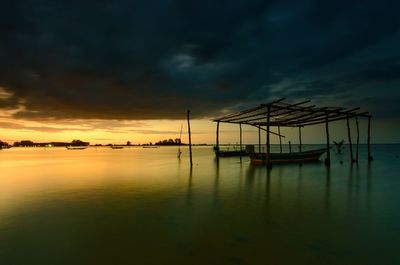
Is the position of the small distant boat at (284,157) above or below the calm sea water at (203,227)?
above

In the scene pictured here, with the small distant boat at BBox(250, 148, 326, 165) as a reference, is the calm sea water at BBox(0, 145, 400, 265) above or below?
below

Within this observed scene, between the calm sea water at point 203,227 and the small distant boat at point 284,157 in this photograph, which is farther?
the small distant boat at point 284,157

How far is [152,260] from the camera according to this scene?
5250mm

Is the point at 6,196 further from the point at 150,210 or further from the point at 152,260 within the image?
the point at 152,260

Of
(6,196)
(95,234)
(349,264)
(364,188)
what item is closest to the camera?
(349,264)

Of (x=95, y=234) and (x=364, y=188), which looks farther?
(x=364, y=188)

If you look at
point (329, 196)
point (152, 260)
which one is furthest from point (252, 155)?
point (152, 260)

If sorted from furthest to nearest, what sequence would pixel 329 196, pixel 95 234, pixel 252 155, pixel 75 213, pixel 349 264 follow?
pixel 252 155 < pixel 329 196 < pixel 75 213 < pixel 95 234 < pixel 349 264

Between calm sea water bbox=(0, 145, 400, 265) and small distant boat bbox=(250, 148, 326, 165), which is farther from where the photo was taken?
small distant boat bbox=(250, 148, 326, 165)

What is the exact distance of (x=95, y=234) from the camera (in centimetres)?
684

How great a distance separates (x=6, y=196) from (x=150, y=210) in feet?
27.4

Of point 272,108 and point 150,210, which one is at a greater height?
point 272,108

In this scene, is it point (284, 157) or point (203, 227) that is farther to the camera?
point (284, 157)

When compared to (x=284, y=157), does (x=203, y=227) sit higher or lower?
lower
